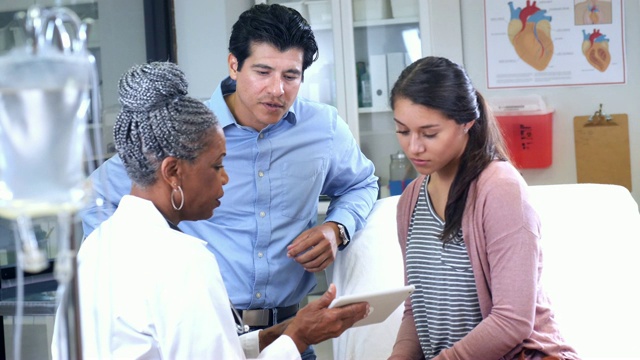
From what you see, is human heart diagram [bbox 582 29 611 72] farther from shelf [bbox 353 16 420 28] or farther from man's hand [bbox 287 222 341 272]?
man's hand [bbox 287 222 341 272]

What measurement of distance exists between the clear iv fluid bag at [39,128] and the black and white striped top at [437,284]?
1117 mm

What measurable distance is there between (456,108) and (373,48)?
207cm

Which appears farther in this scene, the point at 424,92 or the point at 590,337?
the point at 590,337

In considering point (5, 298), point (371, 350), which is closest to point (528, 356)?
point (371, 350)

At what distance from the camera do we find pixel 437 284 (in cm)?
170

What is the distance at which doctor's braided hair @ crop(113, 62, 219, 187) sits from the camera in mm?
1386

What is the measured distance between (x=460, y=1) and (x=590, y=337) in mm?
1835

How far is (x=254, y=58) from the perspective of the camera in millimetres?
2074

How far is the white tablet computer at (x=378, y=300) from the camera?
5.27 feet

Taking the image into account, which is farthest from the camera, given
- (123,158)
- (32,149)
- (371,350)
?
(371,350)

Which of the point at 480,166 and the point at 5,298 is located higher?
the point at 480,166

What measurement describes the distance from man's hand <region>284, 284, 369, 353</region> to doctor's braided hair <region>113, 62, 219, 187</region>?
418 mm

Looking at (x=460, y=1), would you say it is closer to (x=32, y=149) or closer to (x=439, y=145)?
(x=439, y=145)

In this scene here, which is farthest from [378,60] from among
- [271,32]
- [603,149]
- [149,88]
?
[149,88]
